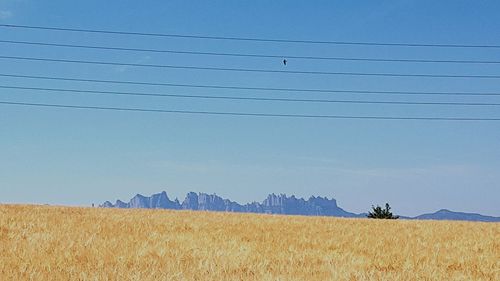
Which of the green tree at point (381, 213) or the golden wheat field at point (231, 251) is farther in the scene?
the green tree at point (381, 213)

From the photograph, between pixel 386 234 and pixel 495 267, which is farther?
pixel 386 234

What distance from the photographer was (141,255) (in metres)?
11.5

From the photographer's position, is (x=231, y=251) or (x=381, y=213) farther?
(x=381, y=213)

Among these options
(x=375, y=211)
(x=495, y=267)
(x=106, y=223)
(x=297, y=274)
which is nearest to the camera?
(x=297, y=274)

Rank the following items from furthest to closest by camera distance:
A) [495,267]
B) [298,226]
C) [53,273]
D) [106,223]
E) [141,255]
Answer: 1. [298,226]
2. [106,223]
3. [495,267]
4. [141,255]
5. [53,273]

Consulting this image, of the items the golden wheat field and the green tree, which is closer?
the golden wheat field

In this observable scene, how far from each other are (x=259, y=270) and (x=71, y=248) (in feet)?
15.0

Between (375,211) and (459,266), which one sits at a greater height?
(375,211)

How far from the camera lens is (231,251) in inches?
506

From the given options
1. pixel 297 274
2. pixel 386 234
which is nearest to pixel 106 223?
pixel 386 234

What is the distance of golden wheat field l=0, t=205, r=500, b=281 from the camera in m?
9.32

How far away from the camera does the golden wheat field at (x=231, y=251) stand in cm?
932

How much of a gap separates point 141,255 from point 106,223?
7.92m

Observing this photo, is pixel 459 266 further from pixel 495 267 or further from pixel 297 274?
pixel 297 274
